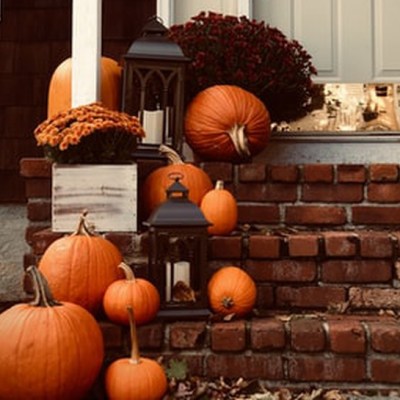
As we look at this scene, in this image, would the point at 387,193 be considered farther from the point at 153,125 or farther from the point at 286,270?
the point at 153,125

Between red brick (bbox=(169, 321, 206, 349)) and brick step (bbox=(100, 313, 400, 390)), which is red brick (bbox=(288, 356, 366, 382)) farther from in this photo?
red brick (bbox=(169, 321, 206, 349))

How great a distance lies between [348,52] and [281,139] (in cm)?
67

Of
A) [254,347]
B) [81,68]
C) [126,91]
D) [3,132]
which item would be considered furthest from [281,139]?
[3,132]

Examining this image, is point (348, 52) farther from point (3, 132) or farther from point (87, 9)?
point (3, 132)

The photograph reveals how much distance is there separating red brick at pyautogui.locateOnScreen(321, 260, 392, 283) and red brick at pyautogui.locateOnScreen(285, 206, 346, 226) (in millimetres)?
300

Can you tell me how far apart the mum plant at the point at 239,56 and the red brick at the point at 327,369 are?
4.14ft

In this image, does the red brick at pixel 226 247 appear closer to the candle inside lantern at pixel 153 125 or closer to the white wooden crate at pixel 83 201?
the white wooden crate at pixel 83 201

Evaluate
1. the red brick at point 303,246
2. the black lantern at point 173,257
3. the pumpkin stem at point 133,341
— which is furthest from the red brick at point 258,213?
the pumpkin stem at point 133,341

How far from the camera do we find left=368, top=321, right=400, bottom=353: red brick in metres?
1.75

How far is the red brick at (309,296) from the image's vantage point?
6.75ft

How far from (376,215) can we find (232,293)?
76 centimetres

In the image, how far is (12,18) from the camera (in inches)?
158

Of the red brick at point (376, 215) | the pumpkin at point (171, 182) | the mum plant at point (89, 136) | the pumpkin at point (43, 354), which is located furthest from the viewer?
the red brick at point (376, 215)

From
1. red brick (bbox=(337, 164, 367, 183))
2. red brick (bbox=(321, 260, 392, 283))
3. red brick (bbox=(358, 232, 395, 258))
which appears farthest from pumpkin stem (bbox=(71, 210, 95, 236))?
red brick (bbox=(337, 164, 367, 183))
